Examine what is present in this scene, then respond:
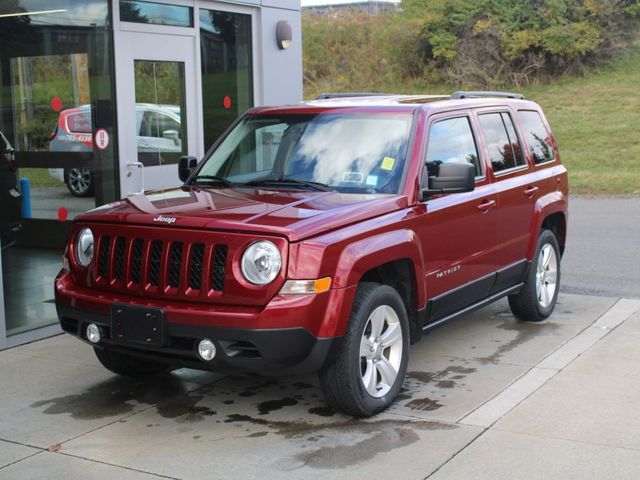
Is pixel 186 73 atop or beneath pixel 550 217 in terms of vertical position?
atop

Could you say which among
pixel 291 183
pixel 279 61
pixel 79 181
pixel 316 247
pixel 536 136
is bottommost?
pixel 316 247

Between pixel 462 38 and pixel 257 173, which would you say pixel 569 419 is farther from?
pixel 462 38

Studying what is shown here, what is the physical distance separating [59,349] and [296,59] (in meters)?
5.00

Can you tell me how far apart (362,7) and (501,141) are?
97.1ft

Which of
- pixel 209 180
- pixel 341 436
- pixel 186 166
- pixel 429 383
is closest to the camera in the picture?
pixel 341 436

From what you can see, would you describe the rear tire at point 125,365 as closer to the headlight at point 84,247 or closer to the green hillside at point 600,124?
the headlight at point 84,247

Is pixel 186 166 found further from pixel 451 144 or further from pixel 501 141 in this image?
pixel 501 141

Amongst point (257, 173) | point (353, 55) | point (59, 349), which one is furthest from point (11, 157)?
point (353, 55)

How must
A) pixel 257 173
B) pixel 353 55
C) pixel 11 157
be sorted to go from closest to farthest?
1. pixel 257 173
2. pixel 11 157
3. pixel 353 55

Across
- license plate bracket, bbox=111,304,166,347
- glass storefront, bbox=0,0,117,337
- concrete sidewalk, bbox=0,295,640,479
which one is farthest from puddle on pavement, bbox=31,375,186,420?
glass storefront, bbox=0,0,117,337

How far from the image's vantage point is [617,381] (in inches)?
243

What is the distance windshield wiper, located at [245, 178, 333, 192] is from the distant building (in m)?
29.1

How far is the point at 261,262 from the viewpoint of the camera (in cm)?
503

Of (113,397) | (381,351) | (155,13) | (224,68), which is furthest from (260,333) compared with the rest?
(224,68)
